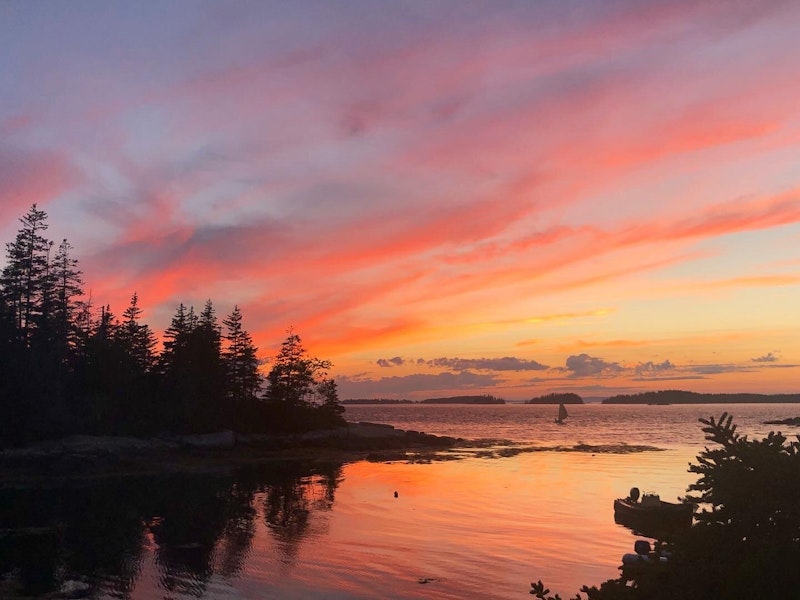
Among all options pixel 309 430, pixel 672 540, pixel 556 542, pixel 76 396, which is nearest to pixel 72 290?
pixel 76 396

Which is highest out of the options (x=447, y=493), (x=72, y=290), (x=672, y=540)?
(x=72, y=290)

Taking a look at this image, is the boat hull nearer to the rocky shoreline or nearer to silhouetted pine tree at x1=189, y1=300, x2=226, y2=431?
the rocky shoreline

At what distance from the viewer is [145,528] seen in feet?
124

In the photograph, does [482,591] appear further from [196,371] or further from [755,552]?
[196,371]

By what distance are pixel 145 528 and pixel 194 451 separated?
38896 millimetres

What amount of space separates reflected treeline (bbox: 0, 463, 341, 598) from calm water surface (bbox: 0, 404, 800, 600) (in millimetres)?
101

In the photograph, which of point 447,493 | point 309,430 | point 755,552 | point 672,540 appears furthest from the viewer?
point 309,430

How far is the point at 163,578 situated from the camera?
27516 millimetres

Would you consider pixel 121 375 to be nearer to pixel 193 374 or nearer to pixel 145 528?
pixel 193 374

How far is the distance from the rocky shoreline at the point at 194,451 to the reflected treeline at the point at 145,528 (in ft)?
17.9

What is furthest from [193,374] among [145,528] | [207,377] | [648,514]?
[648,514]

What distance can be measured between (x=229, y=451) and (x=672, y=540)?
76107 mm

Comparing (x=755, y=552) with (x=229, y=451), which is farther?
(x=229, y=451)

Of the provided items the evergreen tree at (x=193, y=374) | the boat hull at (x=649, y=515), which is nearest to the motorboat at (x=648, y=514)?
the boat hull at (x=649, y=515)
